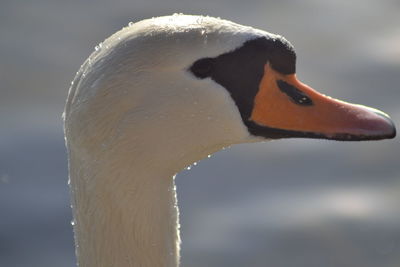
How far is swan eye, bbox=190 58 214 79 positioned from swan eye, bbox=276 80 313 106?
31 cm

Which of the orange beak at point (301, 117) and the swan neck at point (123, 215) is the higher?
the orange beak at point (301, 117)

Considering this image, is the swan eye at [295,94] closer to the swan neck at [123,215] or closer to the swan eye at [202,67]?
the swan eye at [202,67]

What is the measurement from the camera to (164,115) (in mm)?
4387

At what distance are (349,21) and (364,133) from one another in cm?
420

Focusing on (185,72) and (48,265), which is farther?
(48,265)

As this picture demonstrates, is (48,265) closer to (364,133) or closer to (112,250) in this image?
(112,250)

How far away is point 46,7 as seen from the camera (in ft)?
28.1

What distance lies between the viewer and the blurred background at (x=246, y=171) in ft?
23.4

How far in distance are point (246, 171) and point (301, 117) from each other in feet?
Result: 9.81

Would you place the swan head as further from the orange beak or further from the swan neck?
the swan neck

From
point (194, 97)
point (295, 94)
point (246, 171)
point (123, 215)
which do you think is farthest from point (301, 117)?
point (246, 171)

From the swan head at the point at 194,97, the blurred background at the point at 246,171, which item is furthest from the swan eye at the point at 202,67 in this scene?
the blurred background at the point at 246,171

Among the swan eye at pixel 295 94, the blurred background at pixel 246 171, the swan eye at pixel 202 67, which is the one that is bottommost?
the blurred background at pixel 246 171

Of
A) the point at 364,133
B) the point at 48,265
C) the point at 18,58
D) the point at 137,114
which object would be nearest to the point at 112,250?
the point at 137,114
